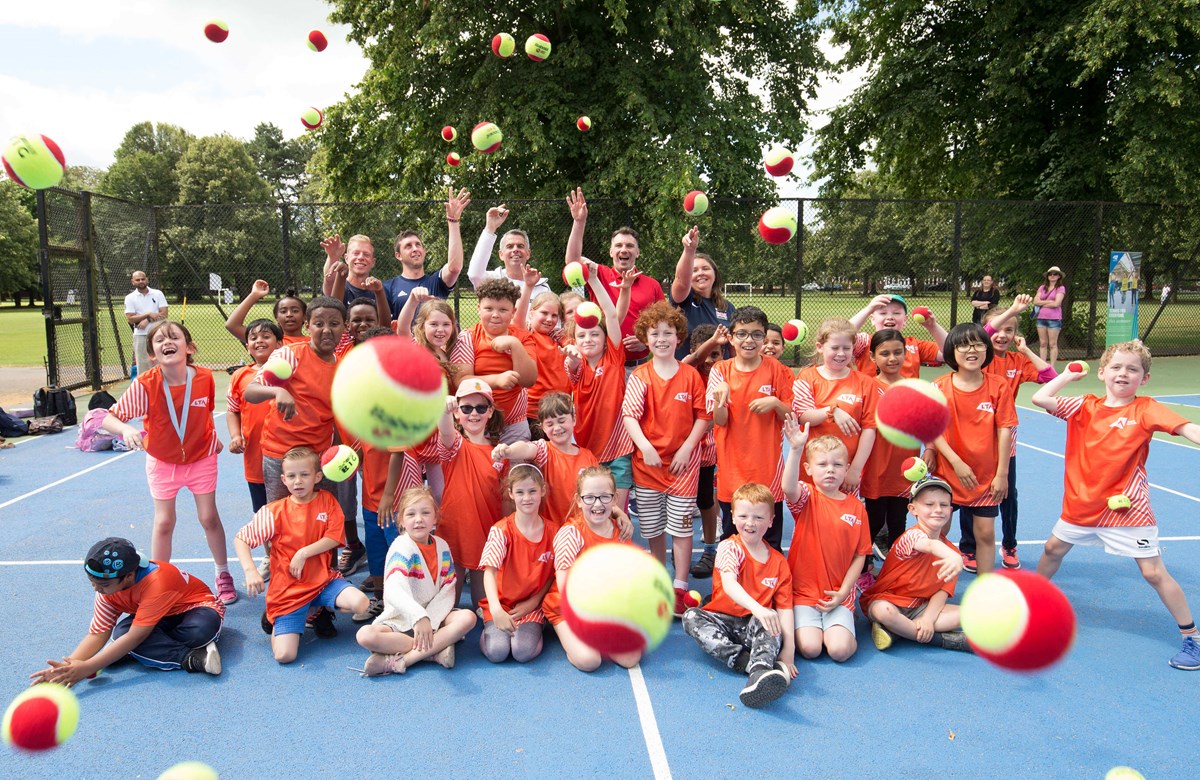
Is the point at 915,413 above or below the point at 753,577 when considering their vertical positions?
above

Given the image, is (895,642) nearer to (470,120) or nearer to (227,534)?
(227,534)

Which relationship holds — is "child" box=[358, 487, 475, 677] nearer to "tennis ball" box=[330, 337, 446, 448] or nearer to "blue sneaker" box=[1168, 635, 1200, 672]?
"tennis ball" box=[330, 337, 446, 448]

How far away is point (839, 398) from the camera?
4.21 meters

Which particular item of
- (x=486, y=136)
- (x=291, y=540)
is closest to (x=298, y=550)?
(x=291, y=540)

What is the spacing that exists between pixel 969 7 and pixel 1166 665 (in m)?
17.3

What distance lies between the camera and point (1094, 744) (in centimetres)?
306

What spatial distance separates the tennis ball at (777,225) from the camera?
459cm

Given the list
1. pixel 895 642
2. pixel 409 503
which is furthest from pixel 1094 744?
pixel 409 503

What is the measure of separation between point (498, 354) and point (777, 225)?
6.48 feet

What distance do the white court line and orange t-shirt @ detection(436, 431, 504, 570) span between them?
3.73 feet

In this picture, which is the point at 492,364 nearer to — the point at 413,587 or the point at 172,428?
the point at 413,587

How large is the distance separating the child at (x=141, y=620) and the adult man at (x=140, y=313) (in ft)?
29.0

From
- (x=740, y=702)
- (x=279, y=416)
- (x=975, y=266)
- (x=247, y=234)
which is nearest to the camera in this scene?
(x=740, y=702)

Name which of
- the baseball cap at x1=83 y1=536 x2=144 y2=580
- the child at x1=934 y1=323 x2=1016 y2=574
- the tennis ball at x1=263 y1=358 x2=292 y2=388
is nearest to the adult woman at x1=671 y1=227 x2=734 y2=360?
the child at x1=934 y1=323 x2=1016 y2=574
